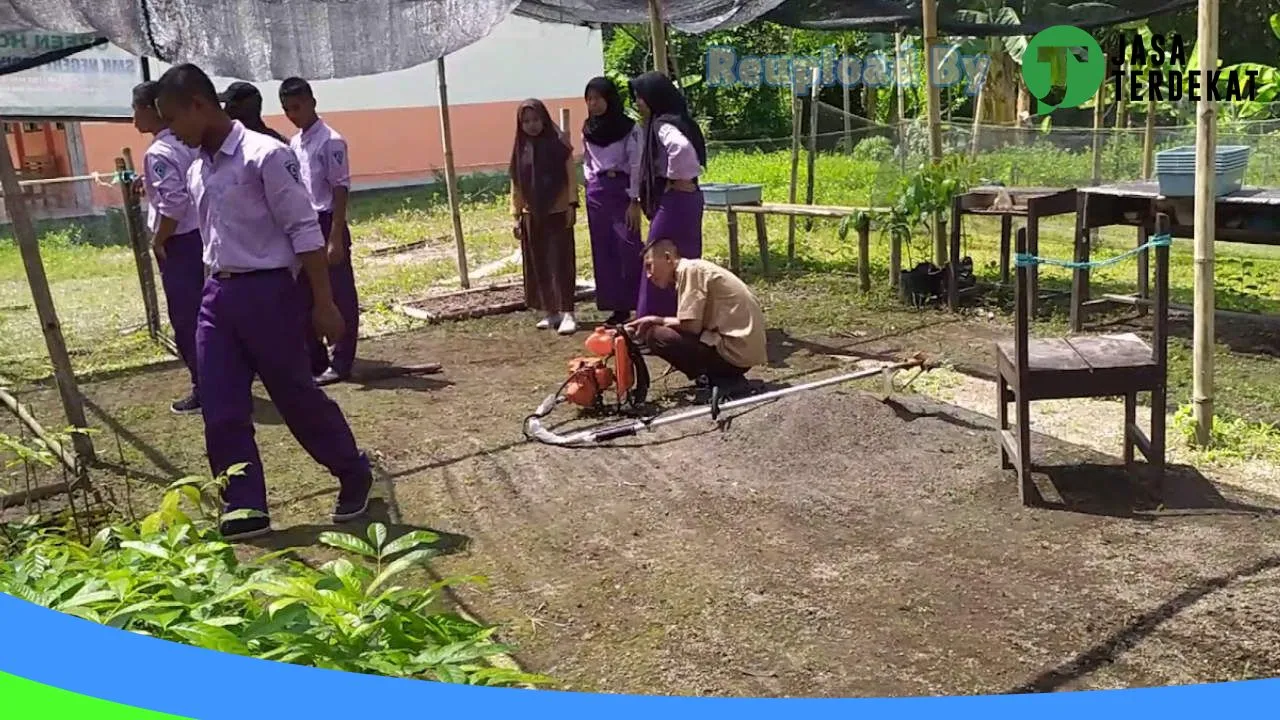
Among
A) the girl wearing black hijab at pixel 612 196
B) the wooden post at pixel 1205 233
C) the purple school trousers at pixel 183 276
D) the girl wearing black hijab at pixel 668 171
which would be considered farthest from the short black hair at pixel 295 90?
the wooden post at pixel 1205 233

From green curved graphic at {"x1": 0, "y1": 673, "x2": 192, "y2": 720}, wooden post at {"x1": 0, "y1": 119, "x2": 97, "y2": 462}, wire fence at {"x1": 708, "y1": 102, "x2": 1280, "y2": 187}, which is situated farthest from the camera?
wire fence at {"x1": 708, "y1": 102, "x2": 1280, "y2": 187}

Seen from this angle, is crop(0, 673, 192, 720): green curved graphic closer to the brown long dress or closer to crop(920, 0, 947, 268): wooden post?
the brown long dress

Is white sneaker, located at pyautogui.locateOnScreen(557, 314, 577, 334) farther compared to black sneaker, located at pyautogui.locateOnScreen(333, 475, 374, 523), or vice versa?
white sneaker, located at pyautogui.locateOnScreen(557, 314, 577, 334)

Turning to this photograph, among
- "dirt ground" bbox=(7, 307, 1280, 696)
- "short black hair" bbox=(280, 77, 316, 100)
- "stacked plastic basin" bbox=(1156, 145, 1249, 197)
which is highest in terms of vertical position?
"short black hair" bbox=(280, 77, 316, 100)

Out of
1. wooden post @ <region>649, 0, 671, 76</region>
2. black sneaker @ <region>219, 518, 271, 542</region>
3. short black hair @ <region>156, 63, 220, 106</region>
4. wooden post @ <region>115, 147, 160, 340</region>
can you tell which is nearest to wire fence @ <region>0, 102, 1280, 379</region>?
wooden post @ <region>115, 147, 160, 340</region>

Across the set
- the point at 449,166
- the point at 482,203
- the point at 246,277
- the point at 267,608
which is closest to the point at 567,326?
the point at 449,166

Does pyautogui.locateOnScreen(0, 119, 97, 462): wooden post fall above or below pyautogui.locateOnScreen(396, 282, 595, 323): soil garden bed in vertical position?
above

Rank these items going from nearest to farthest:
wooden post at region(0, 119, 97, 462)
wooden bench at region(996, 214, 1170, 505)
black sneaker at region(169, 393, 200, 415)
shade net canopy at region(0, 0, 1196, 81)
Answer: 1. wooden bench at region(996, 214, 1170, 505)
2. wooden post at region(0, 119, 97, 462)
3. black sneaker at region(169, 393, 200, 415)
4. shade net canopy at region(0, 0, 1196, 81)

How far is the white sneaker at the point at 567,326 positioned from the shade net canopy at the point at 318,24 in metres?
1.93

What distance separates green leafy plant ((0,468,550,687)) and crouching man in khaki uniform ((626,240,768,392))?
12.3 ft

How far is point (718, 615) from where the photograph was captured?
3719 mm

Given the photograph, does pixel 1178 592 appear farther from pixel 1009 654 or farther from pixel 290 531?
pixel 290 531

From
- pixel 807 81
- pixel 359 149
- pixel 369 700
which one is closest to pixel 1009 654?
pixel 369 700

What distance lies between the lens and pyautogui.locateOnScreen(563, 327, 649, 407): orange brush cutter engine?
6.05 metres
